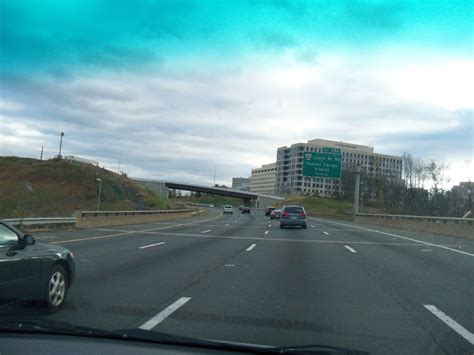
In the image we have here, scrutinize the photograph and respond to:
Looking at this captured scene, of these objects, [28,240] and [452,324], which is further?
[452,324]

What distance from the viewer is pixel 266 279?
1104 cm

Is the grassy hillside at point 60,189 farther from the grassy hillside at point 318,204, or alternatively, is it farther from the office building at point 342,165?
the grassy hillside at point 318,204

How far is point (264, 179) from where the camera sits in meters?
175

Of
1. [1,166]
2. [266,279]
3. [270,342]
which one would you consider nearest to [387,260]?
[266,279]

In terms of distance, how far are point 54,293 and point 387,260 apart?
10759 mm

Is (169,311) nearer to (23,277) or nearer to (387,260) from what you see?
(23,277)

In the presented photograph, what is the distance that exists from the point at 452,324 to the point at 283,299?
2743mm

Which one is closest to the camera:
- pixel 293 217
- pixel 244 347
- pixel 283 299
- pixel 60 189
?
pixel 244 347

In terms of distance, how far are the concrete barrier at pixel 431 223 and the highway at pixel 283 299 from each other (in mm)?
12767

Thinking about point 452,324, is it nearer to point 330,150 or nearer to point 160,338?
point 160,338

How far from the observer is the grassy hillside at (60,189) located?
166 feet

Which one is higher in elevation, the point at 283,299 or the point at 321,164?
the point at 321,164

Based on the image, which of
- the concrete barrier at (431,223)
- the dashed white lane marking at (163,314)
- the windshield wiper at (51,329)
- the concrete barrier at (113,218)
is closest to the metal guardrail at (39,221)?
the concrete barrier at (113,218)

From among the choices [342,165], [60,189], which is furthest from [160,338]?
[342,165]
